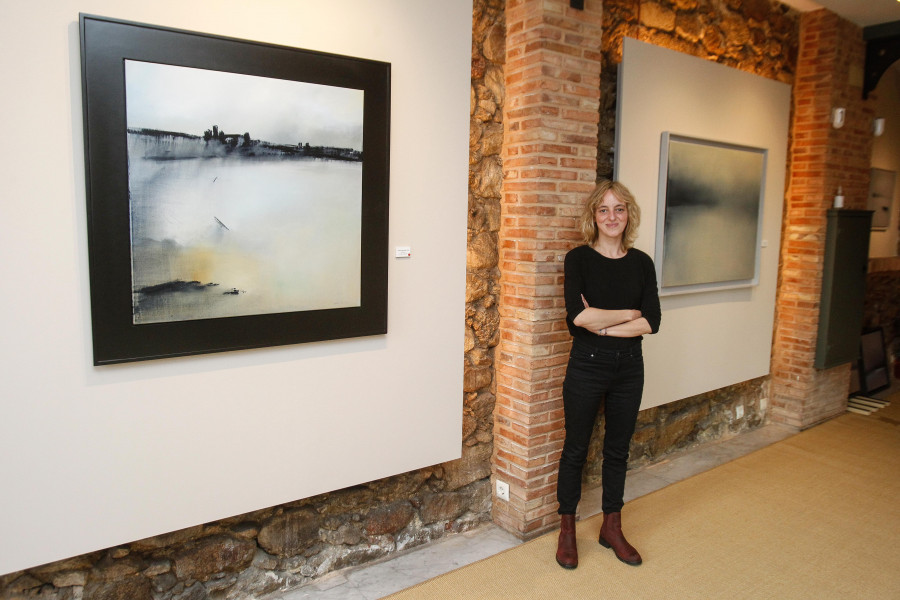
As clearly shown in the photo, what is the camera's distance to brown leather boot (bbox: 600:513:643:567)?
3.01m

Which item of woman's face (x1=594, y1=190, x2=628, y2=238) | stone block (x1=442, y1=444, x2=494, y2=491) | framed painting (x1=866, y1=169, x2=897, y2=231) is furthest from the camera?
framed painting (x1=866, y1=169, x2=897, y2=231)

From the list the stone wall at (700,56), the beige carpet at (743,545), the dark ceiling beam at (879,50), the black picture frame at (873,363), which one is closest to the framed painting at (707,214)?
the stone wall at (700,56)

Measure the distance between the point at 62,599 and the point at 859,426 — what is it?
224 inches

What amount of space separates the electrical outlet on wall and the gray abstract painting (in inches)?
55.4

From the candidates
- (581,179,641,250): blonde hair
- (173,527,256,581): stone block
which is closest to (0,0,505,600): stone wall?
(173,527,256,581): stone block

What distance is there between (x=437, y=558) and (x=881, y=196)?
Answer: 227 inches

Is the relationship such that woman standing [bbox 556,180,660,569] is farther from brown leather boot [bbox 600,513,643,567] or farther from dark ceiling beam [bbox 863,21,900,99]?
dark ceiling beam [bbox 863,21,900,99]

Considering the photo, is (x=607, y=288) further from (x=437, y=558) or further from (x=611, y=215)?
(x=437, y=558)

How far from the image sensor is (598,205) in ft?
9.75

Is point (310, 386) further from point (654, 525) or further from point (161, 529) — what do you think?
point (654, 525)

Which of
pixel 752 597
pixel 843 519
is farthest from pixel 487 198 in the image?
pixel 843 519

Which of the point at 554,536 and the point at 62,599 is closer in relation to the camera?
the point at 62,599

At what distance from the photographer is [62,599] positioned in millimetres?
2234

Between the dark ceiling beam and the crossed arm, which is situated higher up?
the dark ceiling beam
